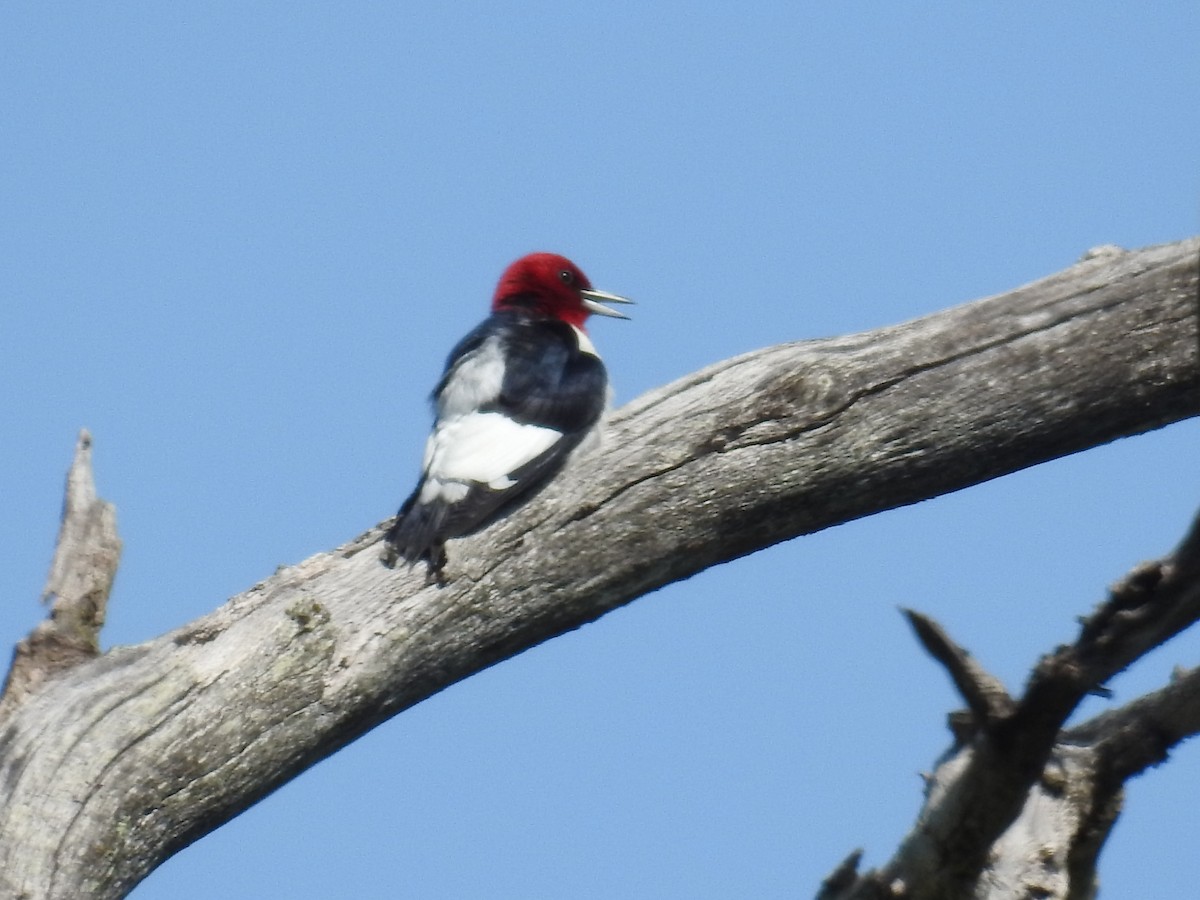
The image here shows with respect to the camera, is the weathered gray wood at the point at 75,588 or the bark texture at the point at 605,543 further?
the weathered gray wood at the point at 75,588

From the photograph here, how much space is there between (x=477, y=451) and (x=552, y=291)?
1.99m

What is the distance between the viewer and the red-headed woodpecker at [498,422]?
3.62m

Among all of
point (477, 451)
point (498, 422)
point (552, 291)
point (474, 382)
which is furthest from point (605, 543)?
point (552, 291)

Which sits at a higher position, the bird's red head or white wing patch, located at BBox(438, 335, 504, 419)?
the bird's red head

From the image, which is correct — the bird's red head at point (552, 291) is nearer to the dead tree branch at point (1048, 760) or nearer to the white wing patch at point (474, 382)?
the white wing patch at point (474, 382)

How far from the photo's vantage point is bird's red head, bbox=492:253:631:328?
596 centimetres

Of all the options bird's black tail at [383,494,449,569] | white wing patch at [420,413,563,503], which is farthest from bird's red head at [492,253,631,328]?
bird's black tail at [383,494,449,569]

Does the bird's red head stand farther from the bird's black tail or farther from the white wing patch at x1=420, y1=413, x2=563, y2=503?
the bird's black tail

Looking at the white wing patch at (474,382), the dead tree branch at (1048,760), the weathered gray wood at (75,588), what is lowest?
the dead tree branch at (1048,760)

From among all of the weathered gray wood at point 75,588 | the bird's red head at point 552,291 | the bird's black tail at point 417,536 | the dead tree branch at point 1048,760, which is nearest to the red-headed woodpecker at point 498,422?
the bird's black tail at point 417,536

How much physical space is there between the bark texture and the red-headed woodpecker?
0.72 ft

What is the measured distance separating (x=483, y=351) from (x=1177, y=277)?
2350 mm

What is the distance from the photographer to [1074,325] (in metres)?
3.19

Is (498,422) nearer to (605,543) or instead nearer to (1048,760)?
(605,543)
